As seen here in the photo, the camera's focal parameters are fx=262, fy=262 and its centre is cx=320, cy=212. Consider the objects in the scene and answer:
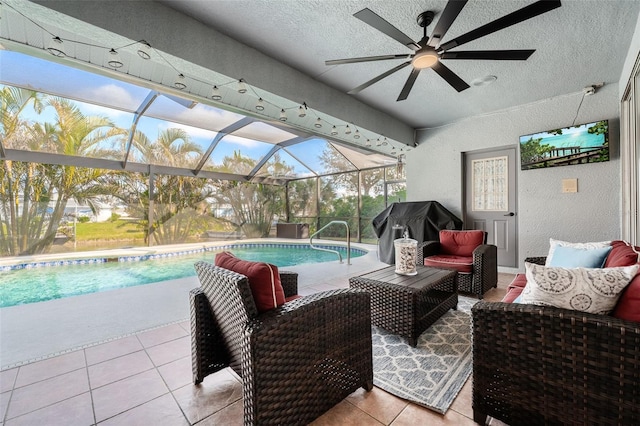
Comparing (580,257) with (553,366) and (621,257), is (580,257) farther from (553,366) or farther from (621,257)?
(553,366)

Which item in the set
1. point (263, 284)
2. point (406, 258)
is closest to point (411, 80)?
point (406, 258)

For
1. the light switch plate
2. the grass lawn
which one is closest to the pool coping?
the grass lawn

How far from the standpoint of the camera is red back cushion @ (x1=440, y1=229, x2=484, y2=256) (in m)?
3.75

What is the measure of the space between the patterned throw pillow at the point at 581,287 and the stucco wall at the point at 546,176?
357 cm

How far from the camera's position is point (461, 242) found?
3.85 metres

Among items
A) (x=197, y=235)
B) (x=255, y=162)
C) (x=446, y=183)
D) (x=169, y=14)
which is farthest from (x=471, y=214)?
(x=197, y=235)

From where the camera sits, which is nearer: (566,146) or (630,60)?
(630,60)

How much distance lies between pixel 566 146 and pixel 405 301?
395cm

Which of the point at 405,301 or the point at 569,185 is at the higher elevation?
the point at 569,185

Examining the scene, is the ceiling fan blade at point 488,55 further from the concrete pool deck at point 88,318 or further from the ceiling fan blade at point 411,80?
the concrete pool deck at point 88,318

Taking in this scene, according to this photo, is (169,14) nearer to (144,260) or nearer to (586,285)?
(586,285)

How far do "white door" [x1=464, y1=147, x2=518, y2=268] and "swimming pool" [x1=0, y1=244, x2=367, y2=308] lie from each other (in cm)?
308

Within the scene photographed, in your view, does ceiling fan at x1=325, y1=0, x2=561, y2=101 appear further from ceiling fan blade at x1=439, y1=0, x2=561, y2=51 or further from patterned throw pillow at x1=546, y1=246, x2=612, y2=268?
patterned throw pillow at x1=546, y1=246, x2=612, y2=268

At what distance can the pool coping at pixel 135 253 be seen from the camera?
5.66 m
